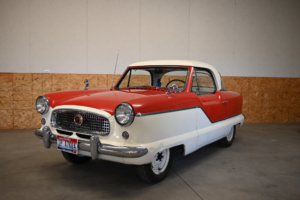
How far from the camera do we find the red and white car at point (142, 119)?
2496 mm

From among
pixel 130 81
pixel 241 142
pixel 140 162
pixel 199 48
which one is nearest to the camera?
pixel 140 162

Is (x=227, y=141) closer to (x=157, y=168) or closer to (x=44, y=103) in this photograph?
(x=157, y=168)

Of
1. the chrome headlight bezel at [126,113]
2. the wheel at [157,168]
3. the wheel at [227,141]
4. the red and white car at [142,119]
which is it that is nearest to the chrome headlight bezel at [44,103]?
the red and white car at [142,119]

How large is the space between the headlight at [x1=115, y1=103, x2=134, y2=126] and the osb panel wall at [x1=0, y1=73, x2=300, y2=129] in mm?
4358

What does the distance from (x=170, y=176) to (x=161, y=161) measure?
333 mm

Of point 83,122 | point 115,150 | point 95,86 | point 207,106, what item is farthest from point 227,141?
point 95,86

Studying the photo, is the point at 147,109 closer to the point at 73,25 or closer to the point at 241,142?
the point at 241,142

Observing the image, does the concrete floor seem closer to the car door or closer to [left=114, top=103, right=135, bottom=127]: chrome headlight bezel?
the car door

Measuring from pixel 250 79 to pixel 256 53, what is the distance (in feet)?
2.81

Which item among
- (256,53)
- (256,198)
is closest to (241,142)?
(256,198)

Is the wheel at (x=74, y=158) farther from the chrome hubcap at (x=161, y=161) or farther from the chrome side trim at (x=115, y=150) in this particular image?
the chrome hubcap at (x=161, y=161)

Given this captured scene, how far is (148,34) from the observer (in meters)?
6.90

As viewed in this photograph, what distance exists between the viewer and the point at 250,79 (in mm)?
7625

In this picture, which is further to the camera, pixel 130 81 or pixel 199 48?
pixel 199 48
